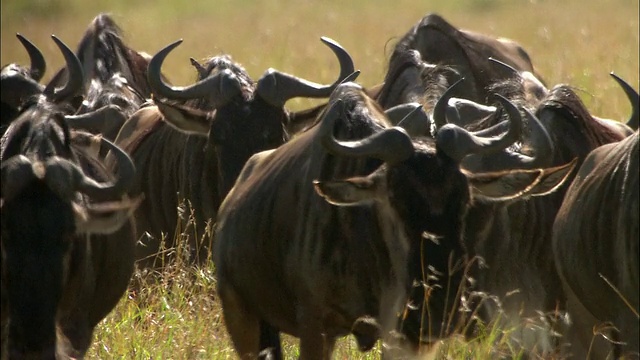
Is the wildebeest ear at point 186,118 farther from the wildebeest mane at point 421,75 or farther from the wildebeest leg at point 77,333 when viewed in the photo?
the wildebeest leg at point 77,333

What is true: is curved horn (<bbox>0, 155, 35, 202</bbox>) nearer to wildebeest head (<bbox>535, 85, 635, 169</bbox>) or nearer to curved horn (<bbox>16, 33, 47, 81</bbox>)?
curved horn (<bbox>16, 33, 47, 81</bbox>)

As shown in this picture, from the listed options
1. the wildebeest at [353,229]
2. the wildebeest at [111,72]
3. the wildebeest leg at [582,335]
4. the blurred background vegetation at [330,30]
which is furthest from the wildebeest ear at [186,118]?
the wildebeest leg at [582,335]

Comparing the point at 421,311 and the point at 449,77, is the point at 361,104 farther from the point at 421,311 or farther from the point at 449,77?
the point at 449,77

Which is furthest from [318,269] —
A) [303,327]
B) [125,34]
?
[125,34]

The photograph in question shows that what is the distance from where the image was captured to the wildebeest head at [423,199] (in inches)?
224

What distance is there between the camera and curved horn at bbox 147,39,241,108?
900cm

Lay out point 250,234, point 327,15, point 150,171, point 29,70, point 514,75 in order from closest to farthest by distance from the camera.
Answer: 1. point 250,234
2. point 29,70
3. point 514,75
4. point 150,171
5. point 327,15

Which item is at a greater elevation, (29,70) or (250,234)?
(29,70)

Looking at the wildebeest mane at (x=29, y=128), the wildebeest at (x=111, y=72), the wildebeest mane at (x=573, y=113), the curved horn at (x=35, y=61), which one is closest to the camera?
the wildebeest mane at (x=29, y=128)

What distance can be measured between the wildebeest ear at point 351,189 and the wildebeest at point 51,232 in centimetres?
78

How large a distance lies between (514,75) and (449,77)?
1029 mm

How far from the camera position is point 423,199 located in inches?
224

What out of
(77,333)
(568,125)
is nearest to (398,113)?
(568,125)

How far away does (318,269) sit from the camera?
605cm
